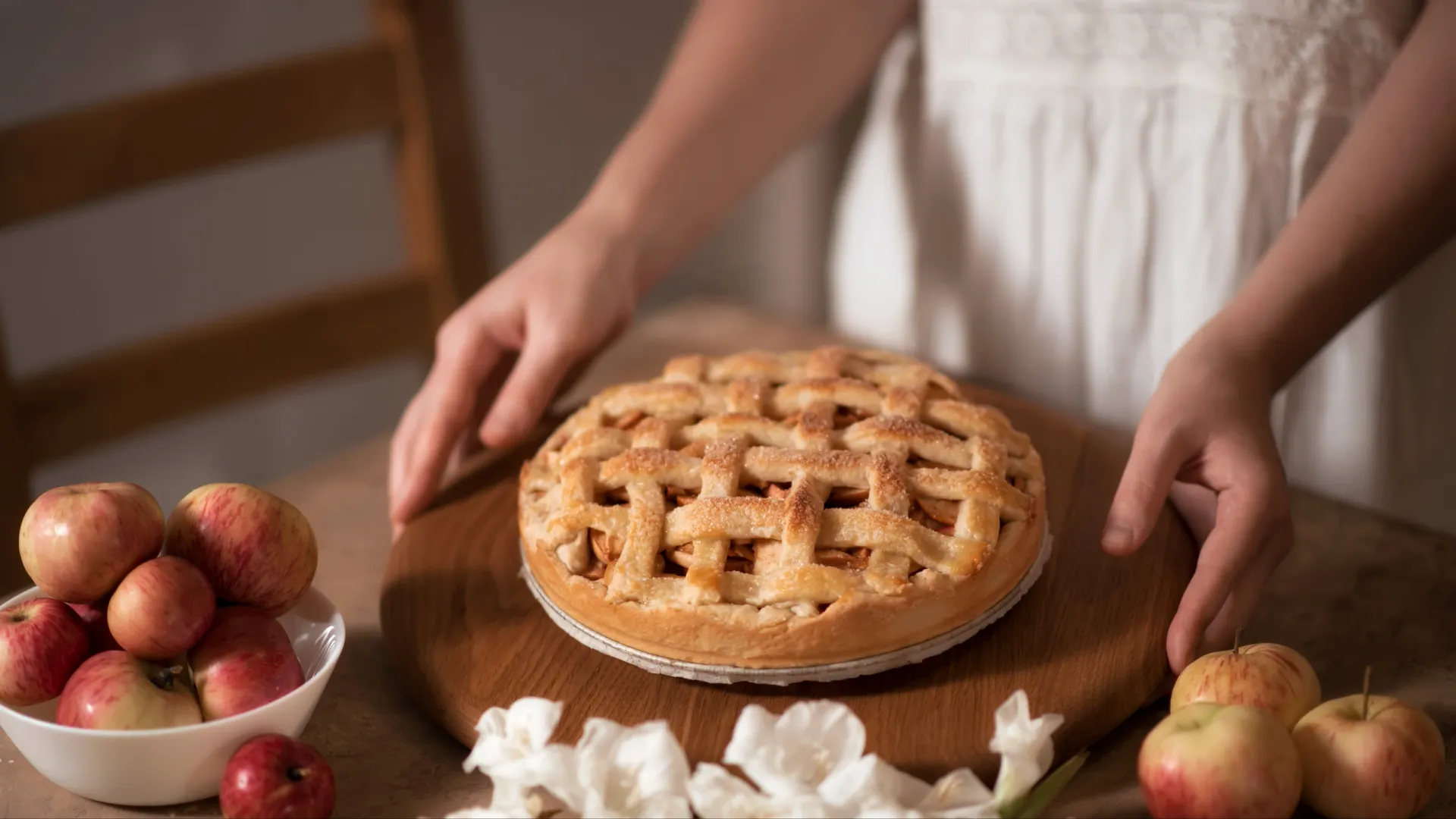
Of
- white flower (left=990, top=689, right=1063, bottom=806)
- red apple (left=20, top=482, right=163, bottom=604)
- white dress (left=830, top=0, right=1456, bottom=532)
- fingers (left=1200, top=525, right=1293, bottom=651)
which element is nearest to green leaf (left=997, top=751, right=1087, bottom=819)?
white flower (left=990, top=689, right=1063, bottom=806)

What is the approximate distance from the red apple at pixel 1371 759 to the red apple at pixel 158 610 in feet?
2.07

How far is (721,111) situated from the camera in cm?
128

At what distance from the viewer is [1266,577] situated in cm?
87

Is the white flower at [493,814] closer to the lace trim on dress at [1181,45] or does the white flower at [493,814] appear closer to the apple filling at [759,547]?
the apple filling at [759,547]

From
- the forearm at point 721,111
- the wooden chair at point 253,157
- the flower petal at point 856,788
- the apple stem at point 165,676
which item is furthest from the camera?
the wooden chair at point 253,157

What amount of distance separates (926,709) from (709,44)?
779 mm

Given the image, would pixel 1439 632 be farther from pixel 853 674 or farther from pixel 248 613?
pixel 248 613

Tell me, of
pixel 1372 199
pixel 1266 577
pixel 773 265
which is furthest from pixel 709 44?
pixel 773 265

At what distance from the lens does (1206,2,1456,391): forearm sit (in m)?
0.93

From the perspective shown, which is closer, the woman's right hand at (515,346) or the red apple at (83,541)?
the red apple at (83,541)

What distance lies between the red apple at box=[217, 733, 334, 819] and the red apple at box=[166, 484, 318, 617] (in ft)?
0.33

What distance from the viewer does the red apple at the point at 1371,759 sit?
2.21ft

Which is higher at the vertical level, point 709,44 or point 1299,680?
point 709,44

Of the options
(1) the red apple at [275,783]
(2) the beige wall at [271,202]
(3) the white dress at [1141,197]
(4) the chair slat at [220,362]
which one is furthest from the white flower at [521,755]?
(2) the beige wall at [271,202]
